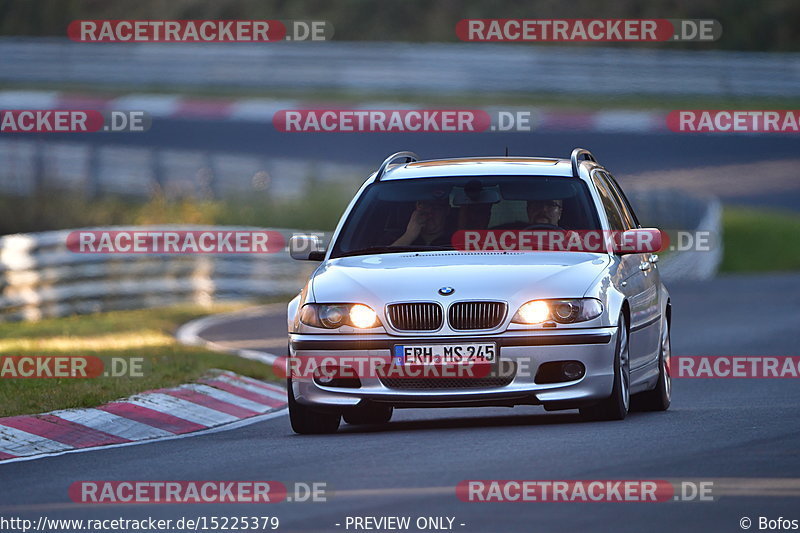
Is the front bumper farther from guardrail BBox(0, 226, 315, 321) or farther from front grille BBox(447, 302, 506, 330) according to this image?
guardrail BBox(0, 226, 315, 321)

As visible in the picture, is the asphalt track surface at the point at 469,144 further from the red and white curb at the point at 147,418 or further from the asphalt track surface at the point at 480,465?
the asphalt track surface at the point at 480,465

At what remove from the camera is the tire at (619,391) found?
11094 mm

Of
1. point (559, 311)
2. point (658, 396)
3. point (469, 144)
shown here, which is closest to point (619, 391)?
point (559, 311)

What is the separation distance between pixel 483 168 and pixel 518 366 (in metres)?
1.97

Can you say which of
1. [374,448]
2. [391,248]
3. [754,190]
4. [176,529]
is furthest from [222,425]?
[754,190]

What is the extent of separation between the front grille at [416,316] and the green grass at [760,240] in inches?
762

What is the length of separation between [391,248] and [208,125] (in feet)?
90.9

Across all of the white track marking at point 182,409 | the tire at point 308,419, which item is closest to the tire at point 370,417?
the tire at point 308,419

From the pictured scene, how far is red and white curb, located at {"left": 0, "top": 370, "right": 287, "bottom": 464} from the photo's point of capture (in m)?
11.3

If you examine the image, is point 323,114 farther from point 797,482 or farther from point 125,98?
point 797,482

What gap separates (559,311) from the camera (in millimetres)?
10898

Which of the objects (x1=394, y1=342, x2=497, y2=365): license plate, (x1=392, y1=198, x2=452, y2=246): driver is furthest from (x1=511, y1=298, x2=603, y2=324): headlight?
(x1=392, y1=198, x2=452, y2=246): driver

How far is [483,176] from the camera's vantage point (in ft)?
39.8

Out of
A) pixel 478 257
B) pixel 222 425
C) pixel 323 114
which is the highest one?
pixel 323 114
